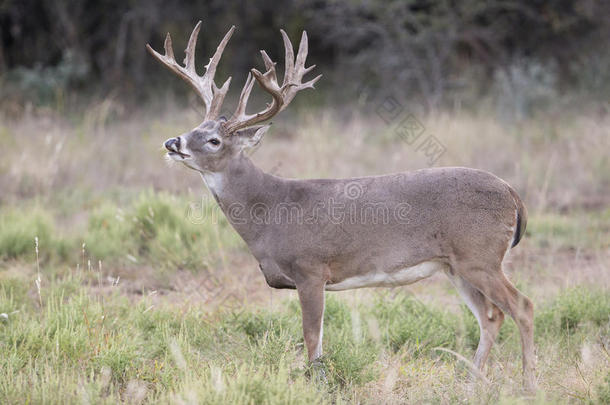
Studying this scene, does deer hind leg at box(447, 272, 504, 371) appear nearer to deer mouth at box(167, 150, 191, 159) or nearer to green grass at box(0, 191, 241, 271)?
deer mouth at box(167, 150, 191, 159)

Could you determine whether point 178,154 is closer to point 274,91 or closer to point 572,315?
point 274,91

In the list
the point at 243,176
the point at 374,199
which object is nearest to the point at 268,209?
the point at 243,176

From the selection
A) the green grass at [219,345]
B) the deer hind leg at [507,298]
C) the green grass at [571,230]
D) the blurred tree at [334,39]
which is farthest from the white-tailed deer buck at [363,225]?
the blurred tree at [334,39]

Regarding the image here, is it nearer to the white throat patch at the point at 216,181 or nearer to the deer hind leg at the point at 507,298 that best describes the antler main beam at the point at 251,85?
the white throat patch at the point at 216,181

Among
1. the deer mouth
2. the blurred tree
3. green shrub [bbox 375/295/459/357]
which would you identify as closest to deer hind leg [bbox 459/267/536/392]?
green shrub [bbox 375/295/459/357]

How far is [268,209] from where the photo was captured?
548cm

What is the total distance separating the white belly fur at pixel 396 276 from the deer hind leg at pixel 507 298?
0.23 meters

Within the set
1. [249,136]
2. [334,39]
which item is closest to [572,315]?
[249,136]

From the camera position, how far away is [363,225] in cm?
527

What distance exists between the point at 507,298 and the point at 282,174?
5701mm

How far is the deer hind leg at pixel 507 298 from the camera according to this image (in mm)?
5059

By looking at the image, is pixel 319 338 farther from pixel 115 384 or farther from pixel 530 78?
pixel 530 78

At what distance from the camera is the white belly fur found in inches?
205

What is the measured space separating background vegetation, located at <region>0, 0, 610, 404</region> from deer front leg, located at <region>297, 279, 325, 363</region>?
0.20 m
